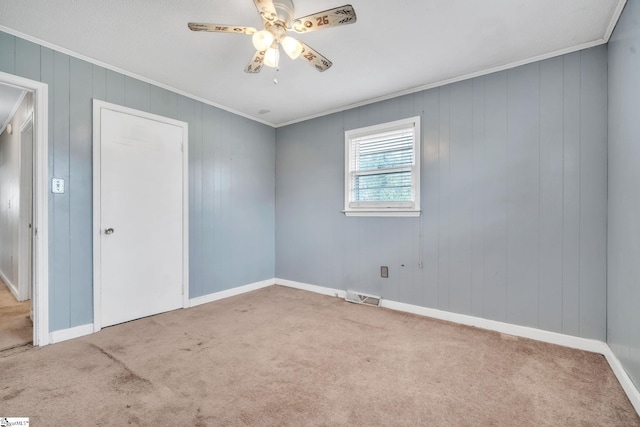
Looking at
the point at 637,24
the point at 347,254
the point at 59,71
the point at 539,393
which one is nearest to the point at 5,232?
the point at 59,71

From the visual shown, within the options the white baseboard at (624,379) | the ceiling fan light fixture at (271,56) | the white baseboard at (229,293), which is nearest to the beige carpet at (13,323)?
the white baseboard at (229,293)

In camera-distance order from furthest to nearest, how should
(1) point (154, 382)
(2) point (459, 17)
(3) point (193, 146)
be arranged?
(3) point (193, 146) → (2) point (459, 17) → (1) point (154, 382)

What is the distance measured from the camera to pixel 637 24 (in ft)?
5.75

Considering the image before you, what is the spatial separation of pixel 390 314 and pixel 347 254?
3.15 ft

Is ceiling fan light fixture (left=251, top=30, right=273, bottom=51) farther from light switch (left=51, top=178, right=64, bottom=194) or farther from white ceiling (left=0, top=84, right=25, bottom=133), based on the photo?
white ceiling (left=0, top=84, right=25, bottom=133)

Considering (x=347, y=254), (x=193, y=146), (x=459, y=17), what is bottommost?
(x=347, y=254)

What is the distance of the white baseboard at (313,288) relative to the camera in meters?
3.95

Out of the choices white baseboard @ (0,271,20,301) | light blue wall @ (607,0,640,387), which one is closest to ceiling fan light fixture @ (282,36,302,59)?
light blue wall @ (607,0,640,387)

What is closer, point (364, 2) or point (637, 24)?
point (637, 24)

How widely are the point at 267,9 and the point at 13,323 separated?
378cm

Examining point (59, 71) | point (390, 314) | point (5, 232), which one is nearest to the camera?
point (59, 71)

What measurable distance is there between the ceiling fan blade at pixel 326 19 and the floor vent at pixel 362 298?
2.91m

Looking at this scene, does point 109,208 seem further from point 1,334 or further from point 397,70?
point 397,70

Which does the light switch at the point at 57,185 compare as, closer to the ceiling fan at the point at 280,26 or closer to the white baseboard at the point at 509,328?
the ceiling fan at the point at 280,26
